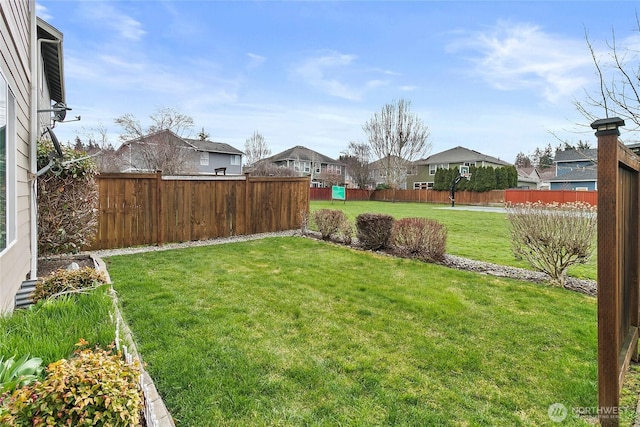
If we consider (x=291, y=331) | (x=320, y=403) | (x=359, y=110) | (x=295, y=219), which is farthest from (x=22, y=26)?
(x=359, y=110)

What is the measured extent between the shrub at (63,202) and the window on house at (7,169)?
184 cm

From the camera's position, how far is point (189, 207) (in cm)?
891

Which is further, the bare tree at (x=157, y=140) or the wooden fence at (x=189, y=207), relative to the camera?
the bare tree at (x=157, y=140)

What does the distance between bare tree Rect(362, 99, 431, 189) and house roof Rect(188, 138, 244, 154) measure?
580 inches

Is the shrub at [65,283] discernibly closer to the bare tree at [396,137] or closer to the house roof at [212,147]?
the house roof at [212,147]

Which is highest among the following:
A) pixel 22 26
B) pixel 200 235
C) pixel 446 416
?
pixel 22 26

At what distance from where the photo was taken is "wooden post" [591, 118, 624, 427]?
1989 millimetres

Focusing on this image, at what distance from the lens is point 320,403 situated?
231 cm

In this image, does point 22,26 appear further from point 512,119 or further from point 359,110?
point 359,110

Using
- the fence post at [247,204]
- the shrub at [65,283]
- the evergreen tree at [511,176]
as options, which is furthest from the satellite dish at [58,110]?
the evergreen tree at [511,176]

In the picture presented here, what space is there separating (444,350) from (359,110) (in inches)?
1399

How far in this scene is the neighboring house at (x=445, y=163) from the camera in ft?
138

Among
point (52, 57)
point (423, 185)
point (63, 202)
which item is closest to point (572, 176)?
point (423, 185)

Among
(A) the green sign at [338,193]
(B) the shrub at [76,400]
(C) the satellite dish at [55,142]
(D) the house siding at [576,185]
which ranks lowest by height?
(B) the shrub at [76,400]
